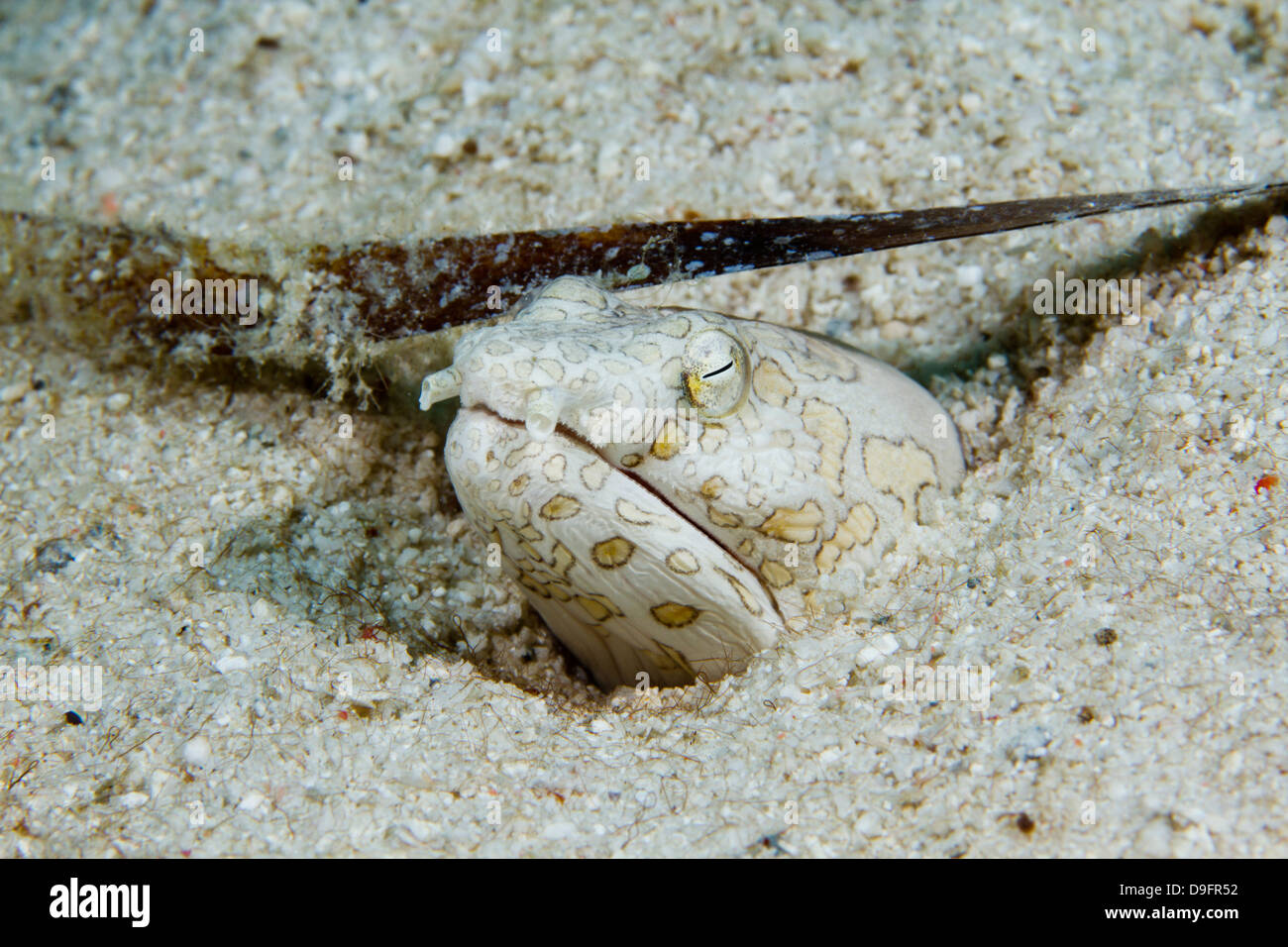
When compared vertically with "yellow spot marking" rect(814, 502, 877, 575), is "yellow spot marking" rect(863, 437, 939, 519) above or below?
above

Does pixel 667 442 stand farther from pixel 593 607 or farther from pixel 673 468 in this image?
pixel 593 607

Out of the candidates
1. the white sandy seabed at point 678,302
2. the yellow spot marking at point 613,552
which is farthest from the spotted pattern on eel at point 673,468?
the white sandy seabed at point 678,302

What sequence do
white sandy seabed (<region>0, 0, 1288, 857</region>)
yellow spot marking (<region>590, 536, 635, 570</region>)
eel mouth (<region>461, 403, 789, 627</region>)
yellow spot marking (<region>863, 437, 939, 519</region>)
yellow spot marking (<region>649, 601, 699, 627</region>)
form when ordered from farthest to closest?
yellow spot marking (<region>863, 437, 939, 519</region>) < yellow spot marking (<region>649, 601, 699, 627</region>) < yellow spot marking (<region>590, 536, 635, 570</region>) < eel mouth (<region>461, 403, 789, 627</region>) < white sandy seabed (<region>0, 0, 1288, 857</region>)

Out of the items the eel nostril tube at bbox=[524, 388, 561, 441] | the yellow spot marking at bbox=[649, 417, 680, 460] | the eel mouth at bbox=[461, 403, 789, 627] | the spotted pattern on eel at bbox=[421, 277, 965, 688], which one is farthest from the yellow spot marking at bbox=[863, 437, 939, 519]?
the eel nostril tube at bbox=[524, 388, 561, 441]

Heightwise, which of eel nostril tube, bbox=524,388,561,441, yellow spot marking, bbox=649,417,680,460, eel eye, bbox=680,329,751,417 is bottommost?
yellow spot marking, bbox=649,417,680,460

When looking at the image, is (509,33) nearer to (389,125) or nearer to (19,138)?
(389,125)

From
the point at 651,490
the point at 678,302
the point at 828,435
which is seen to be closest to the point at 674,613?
the point at 651,490

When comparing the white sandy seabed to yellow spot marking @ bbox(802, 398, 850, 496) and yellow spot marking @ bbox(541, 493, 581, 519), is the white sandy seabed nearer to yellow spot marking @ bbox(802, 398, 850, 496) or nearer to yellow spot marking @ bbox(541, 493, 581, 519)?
yellow spot marking @ bbox(802, 398, 850, 496)

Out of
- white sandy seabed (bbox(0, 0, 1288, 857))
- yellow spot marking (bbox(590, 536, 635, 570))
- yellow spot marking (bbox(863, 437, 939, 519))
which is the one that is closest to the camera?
white sandy seabed (bbox(0, 0, 1288, 857))
